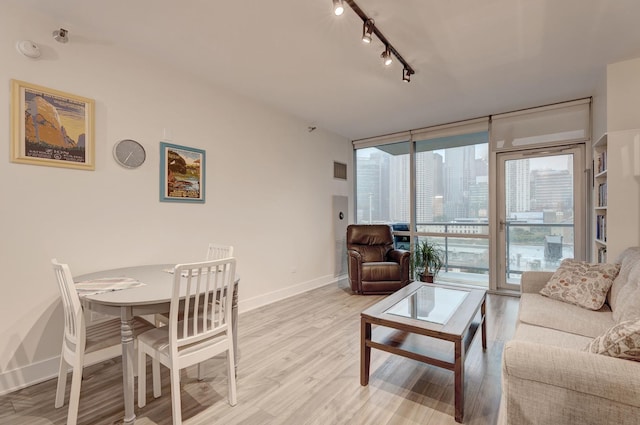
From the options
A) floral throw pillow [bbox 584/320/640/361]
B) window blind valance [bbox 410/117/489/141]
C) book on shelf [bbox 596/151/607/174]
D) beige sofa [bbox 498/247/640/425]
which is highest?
window blind valance [bbox 410/117/489/141]

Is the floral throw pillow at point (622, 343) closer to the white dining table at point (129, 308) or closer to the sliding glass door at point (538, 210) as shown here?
the white dining table at point (129, 308)

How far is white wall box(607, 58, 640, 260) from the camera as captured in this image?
2623 millimetres

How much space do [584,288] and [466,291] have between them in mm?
832

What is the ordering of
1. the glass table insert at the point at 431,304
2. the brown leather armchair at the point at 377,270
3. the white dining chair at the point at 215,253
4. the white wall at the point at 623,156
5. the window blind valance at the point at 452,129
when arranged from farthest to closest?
the window blind valance at the point at 452,129 → the brown leather armchair at the point at 377,270 → the white wall at the point at 623,156 → the white dining chair at the point at 215,253 → the glass table insert at the point at 431,304

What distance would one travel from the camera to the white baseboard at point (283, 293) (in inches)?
140

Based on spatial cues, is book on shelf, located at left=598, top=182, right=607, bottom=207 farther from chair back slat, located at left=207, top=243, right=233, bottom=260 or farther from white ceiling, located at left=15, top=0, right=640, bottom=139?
chair back slat, located at left=207, top=243, right=233, bottom=260

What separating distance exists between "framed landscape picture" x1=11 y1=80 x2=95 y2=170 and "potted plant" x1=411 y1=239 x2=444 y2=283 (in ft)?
13.9

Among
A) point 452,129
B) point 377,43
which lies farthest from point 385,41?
point 452,129

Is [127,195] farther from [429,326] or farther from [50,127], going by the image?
→ [429,326]

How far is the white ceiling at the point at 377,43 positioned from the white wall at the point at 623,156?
8.0 inches

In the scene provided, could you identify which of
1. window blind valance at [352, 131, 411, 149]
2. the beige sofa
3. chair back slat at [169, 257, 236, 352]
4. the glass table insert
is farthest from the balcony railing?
chair back slat at [169, 257, 236, 352]

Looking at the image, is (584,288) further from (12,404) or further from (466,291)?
(12,404)

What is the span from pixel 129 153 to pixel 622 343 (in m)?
3.33

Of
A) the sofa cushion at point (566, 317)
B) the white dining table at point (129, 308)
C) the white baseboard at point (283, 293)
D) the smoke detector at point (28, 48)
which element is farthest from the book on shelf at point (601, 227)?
the smoke detector at point (28, 48)
